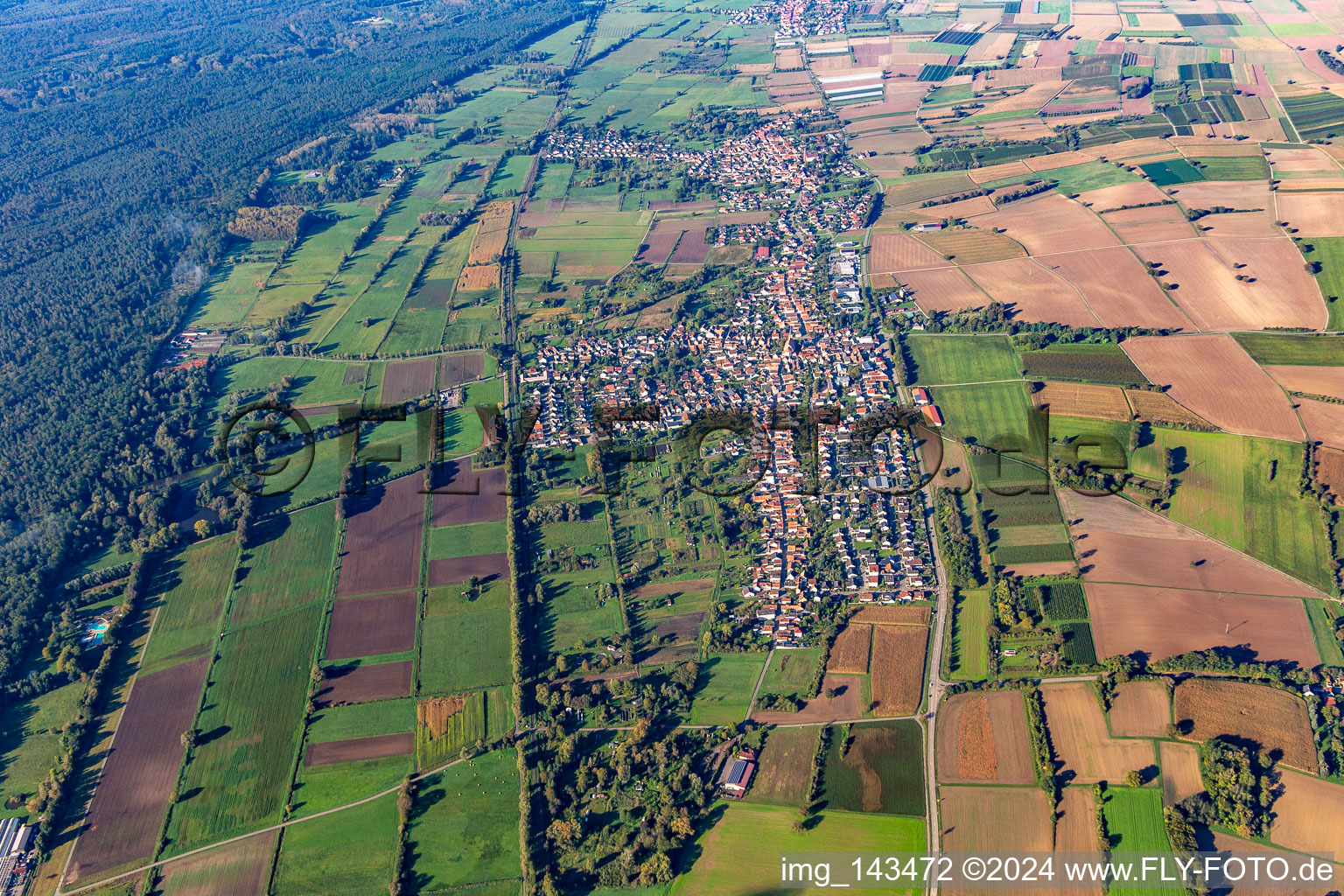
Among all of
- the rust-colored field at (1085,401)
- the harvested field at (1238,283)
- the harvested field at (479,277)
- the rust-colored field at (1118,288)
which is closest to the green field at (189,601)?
the harvested field at (479,277)

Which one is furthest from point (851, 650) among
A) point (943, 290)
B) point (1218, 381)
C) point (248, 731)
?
point (943, 290)

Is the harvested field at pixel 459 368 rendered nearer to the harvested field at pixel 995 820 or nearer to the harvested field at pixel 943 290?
the harvested field at pixel 943 290

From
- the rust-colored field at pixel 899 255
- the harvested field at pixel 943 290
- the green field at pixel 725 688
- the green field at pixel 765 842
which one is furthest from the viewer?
the rust-colored field at pixel 899 255

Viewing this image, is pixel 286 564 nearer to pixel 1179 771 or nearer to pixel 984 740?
pixel 984 740

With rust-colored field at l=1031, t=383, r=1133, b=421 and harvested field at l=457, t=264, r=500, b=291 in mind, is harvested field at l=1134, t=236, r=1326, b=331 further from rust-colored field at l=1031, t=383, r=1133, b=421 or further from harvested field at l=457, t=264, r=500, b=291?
harvested field at l=457, t=264, r=500, b=291

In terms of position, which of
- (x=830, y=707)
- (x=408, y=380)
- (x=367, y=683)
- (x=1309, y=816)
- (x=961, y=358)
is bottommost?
(x=1309, y=816)

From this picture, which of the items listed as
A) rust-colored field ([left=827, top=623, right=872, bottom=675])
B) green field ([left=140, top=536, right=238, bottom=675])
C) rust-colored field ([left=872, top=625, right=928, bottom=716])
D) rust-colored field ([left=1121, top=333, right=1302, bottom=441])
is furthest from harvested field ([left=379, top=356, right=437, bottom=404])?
rust-colored field ([left=1121, top=333, right=1302, bottom=441])
